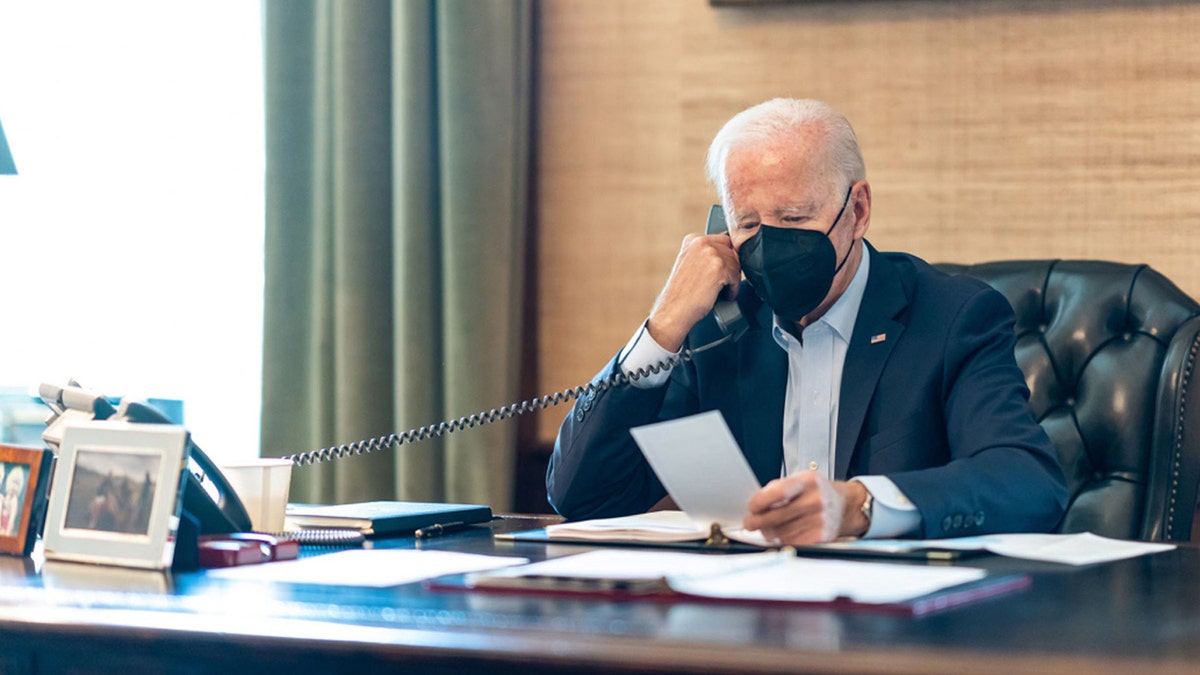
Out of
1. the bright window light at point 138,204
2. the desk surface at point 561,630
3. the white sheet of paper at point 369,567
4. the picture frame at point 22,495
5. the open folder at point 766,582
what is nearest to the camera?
the desk surface at point 561,630

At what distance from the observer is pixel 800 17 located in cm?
316

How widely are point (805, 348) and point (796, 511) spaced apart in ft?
2.54

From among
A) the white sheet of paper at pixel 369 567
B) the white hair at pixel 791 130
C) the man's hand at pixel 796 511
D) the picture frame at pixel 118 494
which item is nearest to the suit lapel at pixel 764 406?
the white hair at pixel 791 130

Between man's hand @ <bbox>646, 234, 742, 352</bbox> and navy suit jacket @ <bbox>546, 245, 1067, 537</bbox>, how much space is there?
0.08m

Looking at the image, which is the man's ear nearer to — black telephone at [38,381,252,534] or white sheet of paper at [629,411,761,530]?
white sheet of paper at [629,411,761,530]

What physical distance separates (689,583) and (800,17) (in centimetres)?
217

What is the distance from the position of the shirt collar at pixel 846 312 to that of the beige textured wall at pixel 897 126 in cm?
78

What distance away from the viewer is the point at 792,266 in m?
2.19

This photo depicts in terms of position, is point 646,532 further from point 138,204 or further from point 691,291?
point 138,204

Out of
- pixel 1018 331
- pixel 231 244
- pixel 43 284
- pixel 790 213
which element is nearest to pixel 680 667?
pixel 790 213

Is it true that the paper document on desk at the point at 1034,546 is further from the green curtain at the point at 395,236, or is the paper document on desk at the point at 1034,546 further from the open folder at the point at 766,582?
the green curtain at the point at 395,236

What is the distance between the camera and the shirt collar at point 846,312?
7.57ft

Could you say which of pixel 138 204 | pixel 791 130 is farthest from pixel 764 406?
pixel 138 204

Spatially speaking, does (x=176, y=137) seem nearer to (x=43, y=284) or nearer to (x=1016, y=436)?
(x=43, y=284)
